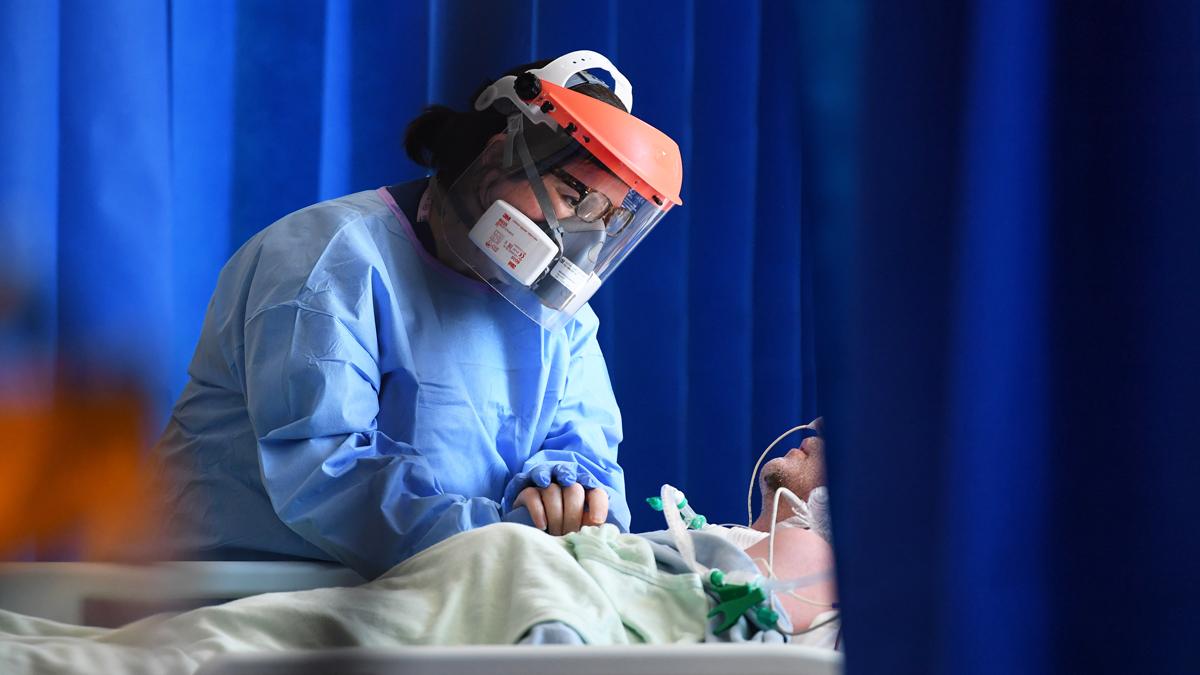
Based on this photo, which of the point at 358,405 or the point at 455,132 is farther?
the point at 455,132

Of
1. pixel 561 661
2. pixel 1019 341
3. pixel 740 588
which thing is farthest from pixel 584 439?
pixel 1019 341

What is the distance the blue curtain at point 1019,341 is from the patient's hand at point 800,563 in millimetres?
615

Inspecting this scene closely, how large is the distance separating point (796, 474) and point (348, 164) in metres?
1.05

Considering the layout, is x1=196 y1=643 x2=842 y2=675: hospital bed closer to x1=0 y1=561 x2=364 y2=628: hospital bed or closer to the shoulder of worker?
x1=0 y1=561 x2=364 y2=628: hospital bed

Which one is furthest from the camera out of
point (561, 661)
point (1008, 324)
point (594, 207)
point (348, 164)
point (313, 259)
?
point (348, 164)

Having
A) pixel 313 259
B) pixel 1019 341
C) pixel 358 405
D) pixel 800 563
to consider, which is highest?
pixel 1019 341

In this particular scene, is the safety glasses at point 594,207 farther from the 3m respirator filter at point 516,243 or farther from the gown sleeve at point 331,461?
the gown sleeve at point 331,461

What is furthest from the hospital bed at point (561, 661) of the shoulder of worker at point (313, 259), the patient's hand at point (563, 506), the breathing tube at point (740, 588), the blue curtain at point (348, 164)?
the shoulder of worker at point (313, 259)

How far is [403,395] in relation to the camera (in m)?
1.59

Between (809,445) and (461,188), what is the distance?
27.6 inches

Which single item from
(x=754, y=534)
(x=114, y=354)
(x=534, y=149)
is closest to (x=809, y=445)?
(x=754, y=534)

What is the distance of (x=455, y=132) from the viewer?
167 centimetres

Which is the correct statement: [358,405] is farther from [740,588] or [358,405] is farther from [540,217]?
[740,588]

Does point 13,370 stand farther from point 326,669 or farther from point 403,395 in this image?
point 403,395
